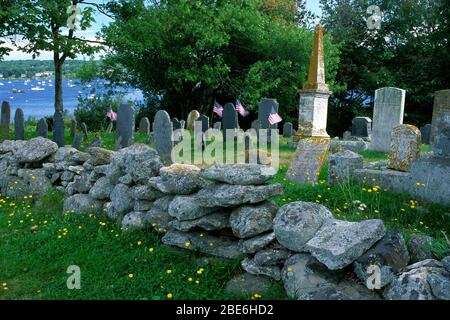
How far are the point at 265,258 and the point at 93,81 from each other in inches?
903

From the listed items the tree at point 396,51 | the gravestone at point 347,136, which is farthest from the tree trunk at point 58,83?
the tree at point 396,51

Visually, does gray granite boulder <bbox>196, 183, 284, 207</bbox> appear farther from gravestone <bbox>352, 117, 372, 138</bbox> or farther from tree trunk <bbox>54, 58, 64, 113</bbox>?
tree trunk <bbox>54, 58, 64, 113</bbox>

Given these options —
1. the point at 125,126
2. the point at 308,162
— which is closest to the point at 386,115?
the point at 308,162

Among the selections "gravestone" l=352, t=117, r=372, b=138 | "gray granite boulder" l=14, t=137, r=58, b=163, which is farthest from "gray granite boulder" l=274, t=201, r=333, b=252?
"gravestone" l=352, t=117, r=372, b=138

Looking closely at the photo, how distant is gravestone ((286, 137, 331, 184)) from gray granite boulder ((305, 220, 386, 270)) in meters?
3.85

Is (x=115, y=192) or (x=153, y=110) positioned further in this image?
(x=153, y=110)

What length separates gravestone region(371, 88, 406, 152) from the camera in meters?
13.2

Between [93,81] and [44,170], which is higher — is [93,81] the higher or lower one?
the higher one

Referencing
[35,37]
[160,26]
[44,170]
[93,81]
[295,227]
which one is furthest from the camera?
[93,81]

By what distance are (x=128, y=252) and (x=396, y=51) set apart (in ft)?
88.7

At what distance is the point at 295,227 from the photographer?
504 cm

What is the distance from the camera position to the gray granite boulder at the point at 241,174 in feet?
19.2
